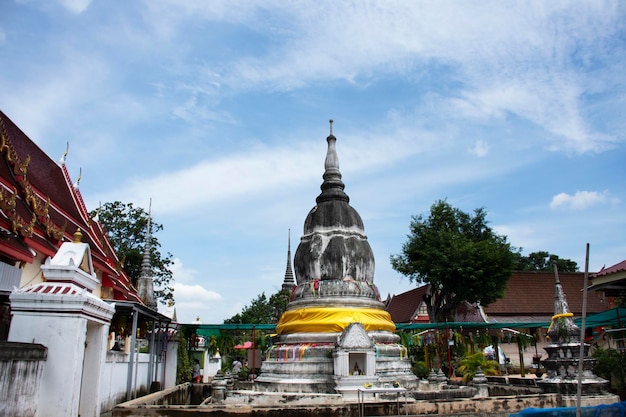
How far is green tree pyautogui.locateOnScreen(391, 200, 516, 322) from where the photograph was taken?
30234 millimetres

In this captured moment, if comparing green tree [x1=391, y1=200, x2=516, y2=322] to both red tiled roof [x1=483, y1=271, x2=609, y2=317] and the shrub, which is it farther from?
the shrub

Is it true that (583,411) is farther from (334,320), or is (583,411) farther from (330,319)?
(330,319)

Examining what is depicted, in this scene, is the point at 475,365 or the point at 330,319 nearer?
the point at 330,319

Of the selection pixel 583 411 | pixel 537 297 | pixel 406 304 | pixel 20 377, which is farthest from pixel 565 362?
pixel 406 304

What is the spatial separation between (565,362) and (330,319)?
21.0 feet

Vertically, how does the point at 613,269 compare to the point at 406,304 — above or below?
below

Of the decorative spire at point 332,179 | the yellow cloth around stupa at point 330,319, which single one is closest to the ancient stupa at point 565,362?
the yellow cloth around stupa at point 330,319

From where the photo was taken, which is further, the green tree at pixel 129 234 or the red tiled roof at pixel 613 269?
the green tree at pixel 129 234

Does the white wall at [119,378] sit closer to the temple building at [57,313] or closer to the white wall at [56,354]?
the temple building at [57,313]

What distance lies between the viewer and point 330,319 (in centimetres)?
1548

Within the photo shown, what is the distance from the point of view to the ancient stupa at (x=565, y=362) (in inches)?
494

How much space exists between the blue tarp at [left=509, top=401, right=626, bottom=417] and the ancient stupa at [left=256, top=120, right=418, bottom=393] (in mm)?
5402

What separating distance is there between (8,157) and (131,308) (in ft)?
15.8

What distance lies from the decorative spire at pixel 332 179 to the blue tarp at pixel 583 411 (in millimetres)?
10757
